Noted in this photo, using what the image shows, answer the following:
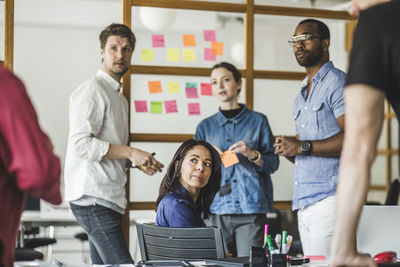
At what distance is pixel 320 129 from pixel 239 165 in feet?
2.00

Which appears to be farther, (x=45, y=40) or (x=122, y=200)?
(x=45, y=40)

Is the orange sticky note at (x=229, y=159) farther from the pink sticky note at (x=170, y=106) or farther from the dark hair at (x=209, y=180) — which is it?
the pink sticky note at (x=170, y=106)

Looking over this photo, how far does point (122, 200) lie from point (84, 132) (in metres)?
0.43

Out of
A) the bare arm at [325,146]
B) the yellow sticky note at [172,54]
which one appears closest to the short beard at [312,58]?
the bare arm at [325,146]

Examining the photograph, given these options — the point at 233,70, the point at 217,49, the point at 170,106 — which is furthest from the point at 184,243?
the point at 217,49

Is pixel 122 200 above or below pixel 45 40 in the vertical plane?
below

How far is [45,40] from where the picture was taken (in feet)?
17.2

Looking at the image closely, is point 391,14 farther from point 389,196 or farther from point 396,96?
point 389,196

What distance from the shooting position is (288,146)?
9.76 ft

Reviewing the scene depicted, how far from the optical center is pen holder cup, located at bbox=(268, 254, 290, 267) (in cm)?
202

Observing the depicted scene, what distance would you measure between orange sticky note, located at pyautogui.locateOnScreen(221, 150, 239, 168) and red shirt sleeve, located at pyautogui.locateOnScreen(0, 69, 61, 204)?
6.38 feet

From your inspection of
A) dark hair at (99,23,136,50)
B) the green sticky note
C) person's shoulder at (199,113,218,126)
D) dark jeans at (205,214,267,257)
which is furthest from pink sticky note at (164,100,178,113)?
dark jeans at (205,214,267,257)

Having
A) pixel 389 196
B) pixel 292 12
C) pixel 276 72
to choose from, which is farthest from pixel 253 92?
pixel 389 196

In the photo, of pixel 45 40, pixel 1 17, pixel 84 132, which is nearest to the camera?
pixel 84 132
